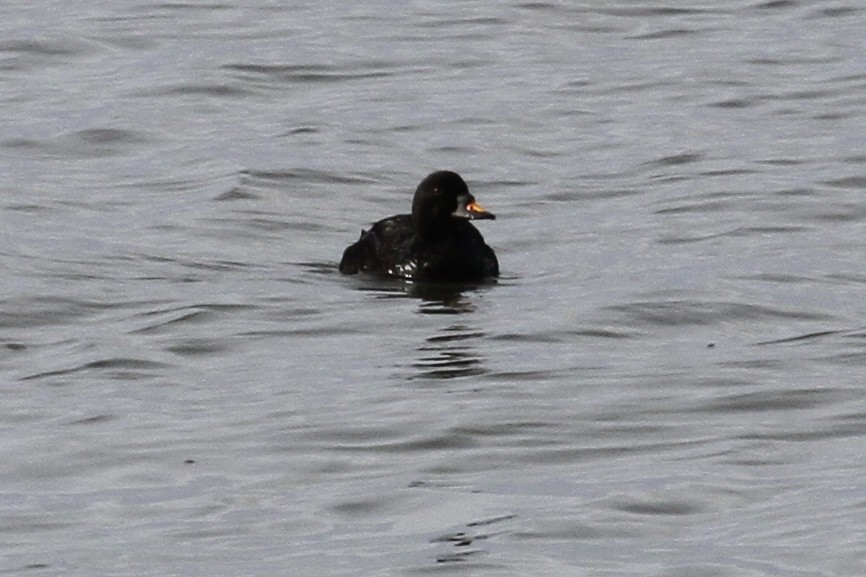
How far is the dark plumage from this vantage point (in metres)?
14.9

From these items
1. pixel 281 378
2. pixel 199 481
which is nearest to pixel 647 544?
pixel 199 481

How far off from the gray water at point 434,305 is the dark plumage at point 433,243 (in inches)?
8.7

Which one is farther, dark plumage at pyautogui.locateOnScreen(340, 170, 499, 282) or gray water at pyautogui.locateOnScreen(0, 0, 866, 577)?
dark plumage at pyautogui.locateOnScreen(340, 170, 499, 282)

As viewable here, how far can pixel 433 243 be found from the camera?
49.8 ft

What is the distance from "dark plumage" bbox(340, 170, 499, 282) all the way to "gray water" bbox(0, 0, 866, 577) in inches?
8.7

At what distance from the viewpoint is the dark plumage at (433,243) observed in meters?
14.9

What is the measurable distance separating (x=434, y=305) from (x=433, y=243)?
977 mm

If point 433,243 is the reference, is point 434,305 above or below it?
below

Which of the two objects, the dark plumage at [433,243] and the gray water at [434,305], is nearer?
the gray water at [434,305]

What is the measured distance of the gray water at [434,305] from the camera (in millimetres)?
8750

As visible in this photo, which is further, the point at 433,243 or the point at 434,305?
the point at 433,243

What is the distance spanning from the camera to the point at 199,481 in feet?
30.9

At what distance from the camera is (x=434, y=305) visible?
46.8 ft

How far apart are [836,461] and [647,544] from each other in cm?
142
